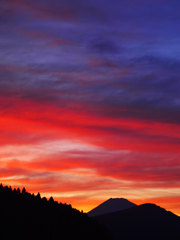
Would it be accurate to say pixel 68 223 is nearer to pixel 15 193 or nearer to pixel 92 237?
pixel 92 237

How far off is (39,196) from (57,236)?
20.9m

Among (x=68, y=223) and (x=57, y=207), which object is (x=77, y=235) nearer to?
(x=68, y=223)

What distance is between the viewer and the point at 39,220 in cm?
7725

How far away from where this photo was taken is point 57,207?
301 feet

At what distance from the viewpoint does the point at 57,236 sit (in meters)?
72.3

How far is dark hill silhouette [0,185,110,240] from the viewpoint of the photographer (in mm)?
67438

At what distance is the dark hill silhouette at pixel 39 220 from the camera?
67.4 meters

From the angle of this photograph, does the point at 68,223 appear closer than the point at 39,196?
Yes

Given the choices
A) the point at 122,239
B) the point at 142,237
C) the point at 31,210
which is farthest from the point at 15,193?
the point at 142,237

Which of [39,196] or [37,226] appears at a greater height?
[39,196]

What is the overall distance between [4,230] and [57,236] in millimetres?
12109

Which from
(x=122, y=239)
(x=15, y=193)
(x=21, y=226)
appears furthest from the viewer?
(x=122, y=239)

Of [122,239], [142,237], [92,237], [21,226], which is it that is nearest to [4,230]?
[21,226]

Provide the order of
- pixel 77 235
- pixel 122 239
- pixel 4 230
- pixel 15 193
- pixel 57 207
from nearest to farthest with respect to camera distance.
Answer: pixel 4 230
pixel 77 235
pixel 15 193
pixel 57 207
pixel 122 239
